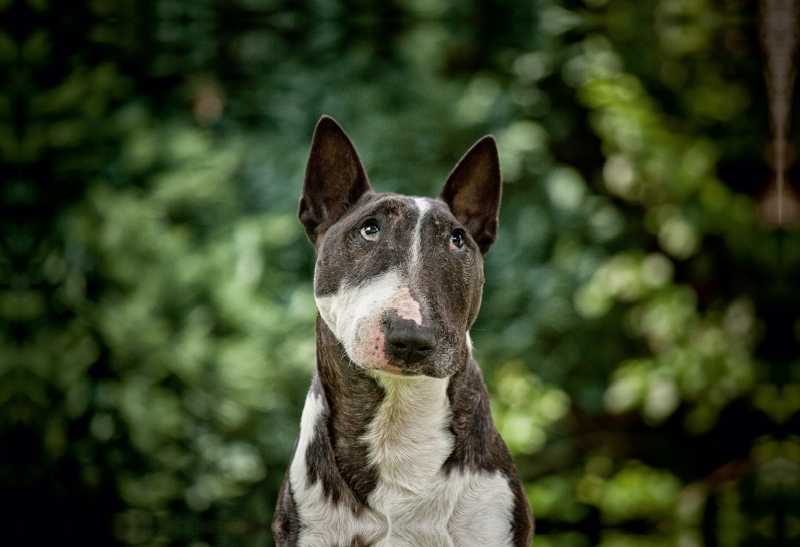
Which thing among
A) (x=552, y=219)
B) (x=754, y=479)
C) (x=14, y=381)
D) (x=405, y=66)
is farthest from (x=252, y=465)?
(x=754, y=479)

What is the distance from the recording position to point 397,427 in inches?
114

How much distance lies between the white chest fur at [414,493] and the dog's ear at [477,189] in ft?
2.38

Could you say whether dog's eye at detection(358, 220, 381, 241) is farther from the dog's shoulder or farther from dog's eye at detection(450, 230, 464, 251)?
the dog's shoulder

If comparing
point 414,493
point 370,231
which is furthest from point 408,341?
point 414,493

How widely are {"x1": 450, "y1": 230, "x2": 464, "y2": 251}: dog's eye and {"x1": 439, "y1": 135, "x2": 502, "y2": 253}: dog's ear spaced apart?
335 mm

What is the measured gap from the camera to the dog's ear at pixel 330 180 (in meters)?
3.11

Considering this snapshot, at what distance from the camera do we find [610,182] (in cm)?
624

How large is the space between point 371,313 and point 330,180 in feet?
2.70

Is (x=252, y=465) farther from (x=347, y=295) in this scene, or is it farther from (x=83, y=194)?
(x=347, y=295)

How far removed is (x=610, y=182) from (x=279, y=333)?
2.72m

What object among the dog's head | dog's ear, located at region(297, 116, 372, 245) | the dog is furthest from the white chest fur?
dog's ear, located at region(297, 116, 372, 245)

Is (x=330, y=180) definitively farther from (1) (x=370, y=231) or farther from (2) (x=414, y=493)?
(2) (x=414, y=493)

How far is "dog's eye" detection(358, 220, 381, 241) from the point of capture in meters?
2.78

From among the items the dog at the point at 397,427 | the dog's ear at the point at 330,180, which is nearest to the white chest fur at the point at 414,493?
the dog at the point at 397,427
